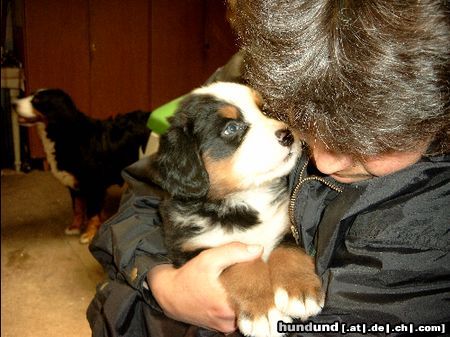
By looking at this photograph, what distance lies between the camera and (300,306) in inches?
43.3

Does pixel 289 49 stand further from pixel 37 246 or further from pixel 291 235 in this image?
pixel 37 246

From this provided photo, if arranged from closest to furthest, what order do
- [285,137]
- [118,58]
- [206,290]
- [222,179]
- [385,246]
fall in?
[385,246]
[206,290]
[285,137]
[222,179]
[118,58]

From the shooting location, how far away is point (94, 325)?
4.73 ft

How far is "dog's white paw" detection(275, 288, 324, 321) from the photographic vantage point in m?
1.09

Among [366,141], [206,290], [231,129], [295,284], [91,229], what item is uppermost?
[366,141]

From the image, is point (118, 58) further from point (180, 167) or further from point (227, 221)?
point (227, 221)

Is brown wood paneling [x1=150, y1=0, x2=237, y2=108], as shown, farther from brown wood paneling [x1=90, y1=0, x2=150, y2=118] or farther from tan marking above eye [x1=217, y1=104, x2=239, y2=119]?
tan marking above eye [x1=217, y1=104, x2=239, y2=119]

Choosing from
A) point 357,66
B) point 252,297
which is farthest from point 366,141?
point 252,297

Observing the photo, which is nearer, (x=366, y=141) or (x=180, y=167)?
(x=366, y=141)

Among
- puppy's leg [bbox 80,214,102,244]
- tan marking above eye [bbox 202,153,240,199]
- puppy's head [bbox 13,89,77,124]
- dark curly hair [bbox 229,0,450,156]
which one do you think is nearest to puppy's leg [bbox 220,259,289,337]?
tan marking above eye [bbox 202,153,240,199]

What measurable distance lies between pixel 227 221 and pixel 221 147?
0.87 ft

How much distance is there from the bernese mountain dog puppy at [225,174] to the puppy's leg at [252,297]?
4 cm

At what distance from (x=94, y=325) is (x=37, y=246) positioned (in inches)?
82.2

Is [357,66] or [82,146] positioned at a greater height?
[357,66]
